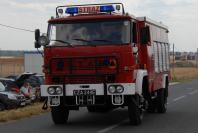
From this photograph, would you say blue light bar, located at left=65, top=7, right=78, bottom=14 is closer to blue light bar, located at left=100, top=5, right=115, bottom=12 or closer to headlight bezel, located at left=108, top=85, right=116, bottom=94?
blue light bar, located at left=100, top=5, right=115, bottom=12

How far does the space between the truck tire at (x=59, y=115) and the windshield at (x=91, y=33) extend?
182 centimetres

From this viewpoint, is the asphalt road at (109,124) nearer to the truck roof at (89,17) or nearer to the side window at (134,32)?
the side window at (134,32)

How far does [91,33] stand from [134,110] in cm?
226

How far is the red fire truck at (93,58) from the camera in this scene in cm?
1462

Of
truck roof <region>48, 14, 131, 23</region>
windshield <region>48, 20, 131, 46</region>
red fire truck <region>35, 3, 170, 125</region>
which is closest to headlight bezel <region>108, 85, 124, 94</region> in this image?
red fire truck <region>35, 3, 170, 125</region>

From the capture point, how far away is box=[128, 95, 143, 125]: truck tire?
587 inches

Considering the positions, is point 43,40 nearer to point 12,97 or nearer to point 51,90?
point 51,90

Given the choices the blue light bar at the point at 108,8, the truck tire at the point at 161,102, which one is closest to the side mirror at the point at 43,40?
the blue light bar at the point at 108,8

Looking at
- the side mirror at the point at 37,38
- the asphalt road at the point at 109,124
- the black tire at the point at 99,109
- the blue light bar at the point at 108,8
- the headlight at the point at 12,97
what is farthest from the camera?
the headlight at the point at 12,97

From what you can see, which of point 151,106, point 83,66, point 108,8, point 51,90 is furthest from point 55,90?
point 151,106

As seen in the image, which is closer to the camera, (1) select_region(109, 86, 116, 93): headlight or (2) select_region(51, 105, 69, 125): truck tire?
(1) select_region(109, 86, 116, 93): headlight

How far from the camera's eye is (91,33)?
49.3 feet

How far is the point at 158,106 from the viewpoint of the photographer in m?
19.5

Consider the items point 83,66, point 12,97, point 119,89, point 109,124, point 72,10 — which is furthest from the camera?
point 12,97
